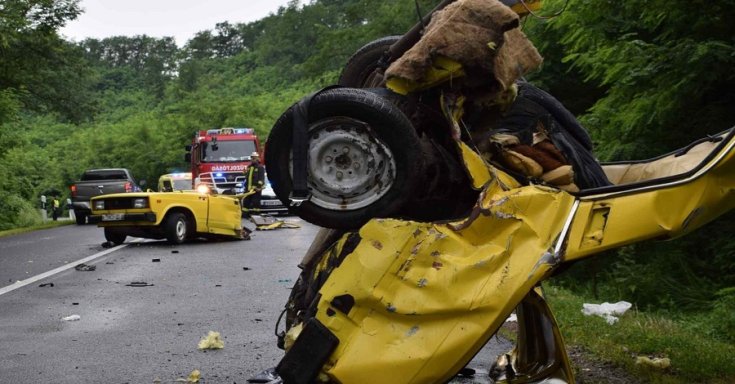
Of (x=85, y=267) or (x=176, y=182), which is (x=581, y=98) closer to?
(x=85, y=267)

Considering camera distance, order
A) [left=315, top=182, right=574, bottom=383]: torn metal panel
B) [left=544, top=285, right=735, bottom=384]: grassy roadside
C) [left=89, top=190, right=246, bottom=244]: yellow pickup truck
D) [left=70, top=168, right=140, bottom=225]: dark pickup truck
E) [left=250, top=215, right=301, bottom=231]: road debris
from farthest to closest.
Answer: [left=70, top=168, right=140, bottom=225]: dark pickup truck
[left=250, top=215, right=301, bottom=231]: road debris
[left=89, top=190, right=246, bottom=244]: yellow pickup truck
[left=544, top=285, right=735, bottom=384]: grassy roadside
[left=315, top=182, right=574, bottom=383]: torn metal panel

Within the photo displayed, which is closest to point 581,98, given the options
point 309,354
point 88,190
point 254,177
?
point 254,177

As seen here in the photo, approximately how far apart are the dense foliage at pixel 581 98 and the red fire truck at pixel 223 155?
396cm

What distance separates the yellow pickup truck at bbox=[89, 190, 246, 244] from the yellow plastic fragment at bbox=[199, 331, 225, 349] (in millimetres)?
10231

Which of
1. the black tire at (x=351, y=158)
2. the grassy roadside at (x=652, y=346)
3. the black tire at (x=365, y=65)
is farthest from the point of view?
the black tire at (x=365, y=65)

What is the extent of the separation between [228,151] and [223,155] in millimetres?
247

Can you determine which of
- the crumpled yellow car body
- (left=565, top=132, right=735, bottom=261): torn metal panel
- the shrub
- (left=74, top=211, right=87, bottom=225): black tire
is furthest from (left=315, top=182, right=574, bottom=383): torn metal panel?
the shrub

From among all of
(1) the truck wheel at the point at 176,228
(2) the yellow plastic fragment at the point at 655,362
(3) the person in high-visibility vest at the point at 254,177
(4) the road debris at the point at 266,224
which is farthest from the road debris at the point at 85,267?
(2) the yellow plastic fragment at the point at 655,362

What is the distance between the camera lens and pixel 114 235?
17562mm

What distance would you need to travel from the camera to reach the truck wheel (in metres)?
16.7

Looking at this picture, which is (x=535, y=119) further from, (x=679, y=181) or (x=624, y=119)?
(x=624, y=119)

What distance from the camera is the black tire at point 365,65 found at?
533 centimetres

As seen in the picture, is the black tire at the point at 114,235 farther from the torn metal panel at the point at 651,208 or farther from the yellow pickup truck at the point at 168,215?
the torn metal panel at the point at 651,208

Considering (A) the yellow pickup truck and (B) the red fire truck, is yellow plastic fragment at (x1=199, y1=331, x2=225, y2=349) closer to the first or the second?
(A) the yellow pickup truck
